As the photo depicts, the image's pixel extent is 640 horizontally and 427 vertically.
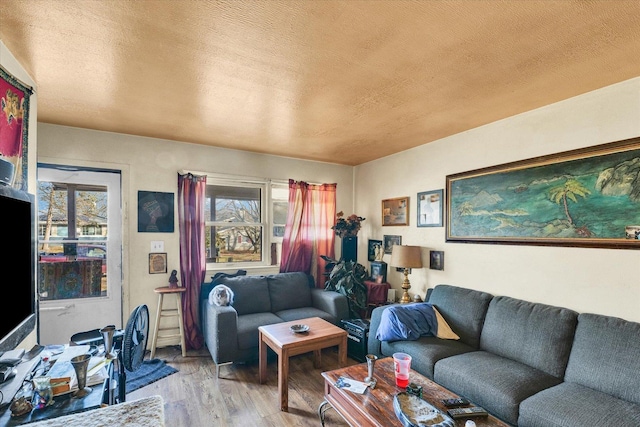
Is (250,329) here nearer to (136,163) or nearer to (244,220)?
(244,220)

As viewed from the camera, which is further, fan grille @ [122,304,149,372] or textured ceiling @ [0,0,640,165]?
fan grille @ [122,304,149,372]

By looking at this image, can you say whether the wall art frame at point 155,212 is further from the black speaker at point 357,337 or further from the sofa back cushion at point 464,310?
the sofa back cushion at point 464,310

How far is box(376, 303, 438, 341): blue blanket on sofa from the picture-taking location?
2.62 m

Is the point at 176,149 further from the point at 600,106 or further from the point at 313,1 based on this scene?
the point at 600,106

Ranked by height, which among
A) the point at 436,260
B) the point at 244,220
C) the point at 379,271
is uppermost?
the point at 244,220

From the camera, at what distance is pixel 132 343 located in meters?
1.60

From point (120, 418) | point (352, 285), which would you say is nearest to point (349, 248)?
point (352, 285)

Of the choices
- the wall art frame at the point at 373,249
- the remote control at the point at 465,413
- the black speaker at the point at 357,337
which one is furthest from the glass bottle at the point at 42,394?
the wall art frame at the point at 373,249

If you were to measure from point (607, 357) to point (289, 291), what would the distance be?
113 inches

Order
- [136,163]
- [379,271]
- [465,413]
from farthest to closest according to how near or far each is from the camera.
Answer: [379,271]
[136,163]
[465,413]

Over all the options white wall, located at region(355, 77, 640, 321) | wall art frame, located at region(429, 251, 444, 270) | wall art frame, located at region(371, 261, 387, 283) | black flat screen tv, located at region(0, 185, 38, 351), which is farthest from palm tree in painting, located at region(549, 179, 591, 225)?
black flat screen tv, located at region(0, 185, 38, 351)

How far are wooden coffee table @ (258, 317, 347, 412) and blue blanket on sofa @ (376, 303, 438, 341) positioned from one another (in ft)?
1.27

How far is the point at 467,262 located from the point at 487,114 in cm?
142

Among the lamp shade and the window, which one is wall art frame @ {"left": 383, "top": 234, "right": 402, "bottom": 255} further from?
the window
